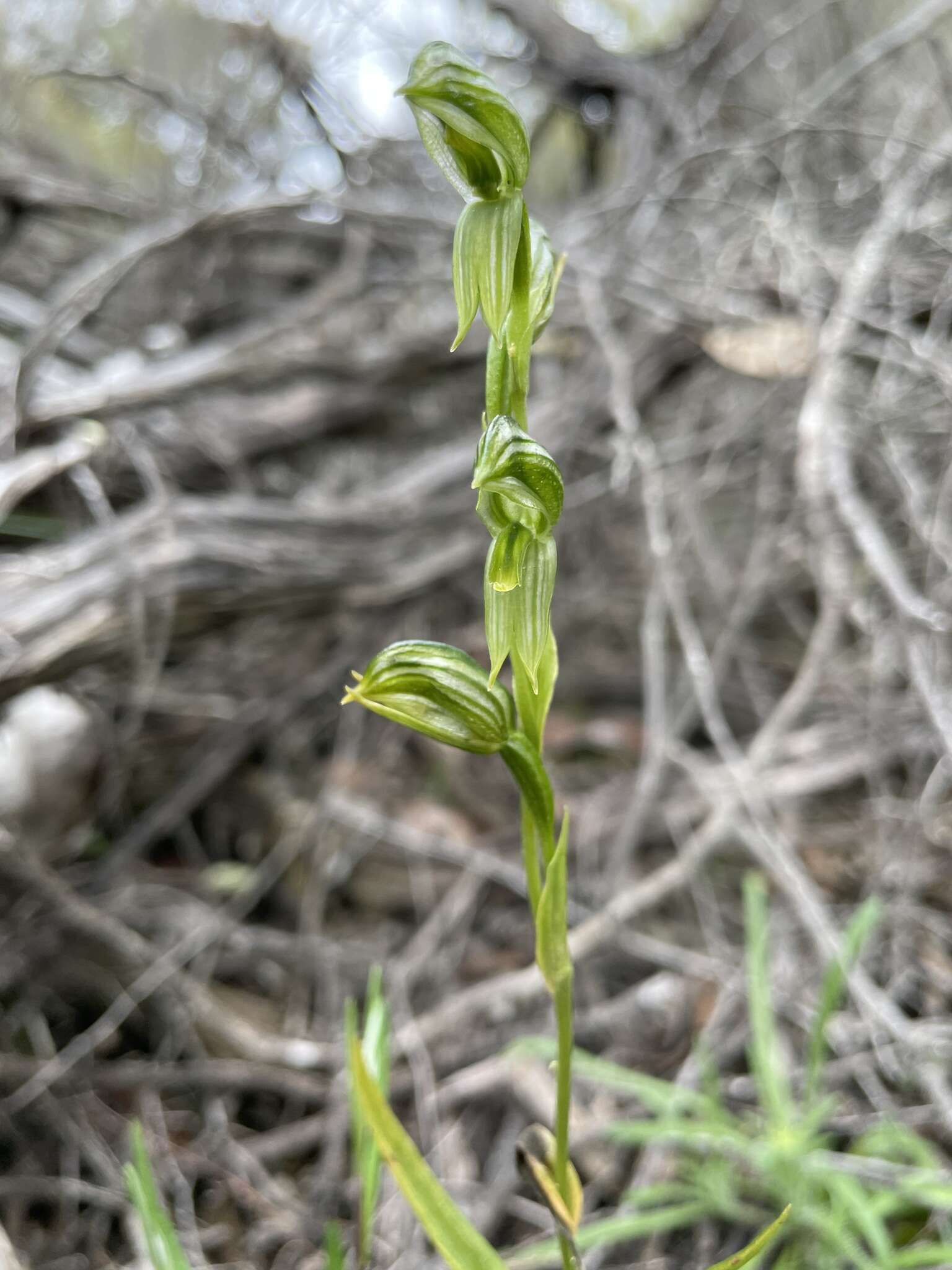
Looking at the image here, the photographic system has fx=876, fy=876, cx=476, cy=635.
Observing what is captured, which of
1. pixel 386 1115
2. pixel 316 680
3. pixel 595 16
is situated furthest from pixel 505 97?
pixel 595 16

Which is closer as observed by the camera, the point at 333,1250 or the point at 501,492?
the point at 501,492

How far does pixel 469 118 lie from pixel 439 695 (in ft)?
1.22

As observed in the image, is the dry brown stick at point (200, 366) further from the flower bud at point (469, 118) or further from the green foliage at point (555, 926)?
the green foliage at point (555, 926)

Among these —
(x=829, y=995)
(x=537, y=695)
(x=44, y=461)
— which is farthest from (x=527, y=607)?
(x=44, y=461)

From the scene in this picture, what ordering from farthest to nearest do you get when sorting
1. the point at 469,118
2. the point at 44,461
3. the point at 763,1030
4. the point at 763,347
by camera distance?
the point at 763,347
the point at 44,461
the point at 763,1030
the point at 469,118

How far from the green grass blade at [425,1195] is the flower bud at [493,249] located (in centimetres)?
50

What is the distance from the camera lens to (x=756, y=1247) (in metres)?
0.56

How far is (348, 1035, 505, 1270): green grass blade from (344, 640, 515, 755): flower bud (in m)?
0.21

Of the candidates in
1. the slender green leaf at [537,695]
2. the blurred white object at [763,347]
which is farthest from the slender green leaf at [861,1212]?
the blurred white object at [763,347]

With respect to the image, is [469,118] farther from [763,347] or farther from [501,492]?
[763,347]

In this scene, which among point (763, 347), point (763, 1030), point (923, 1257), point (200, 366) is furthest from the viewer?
point (763, 347)

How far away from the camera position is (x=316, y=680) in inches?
72.6

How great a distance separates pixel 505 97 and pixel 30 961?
1345mm

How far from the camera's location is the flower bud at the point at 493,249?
0.58 m
